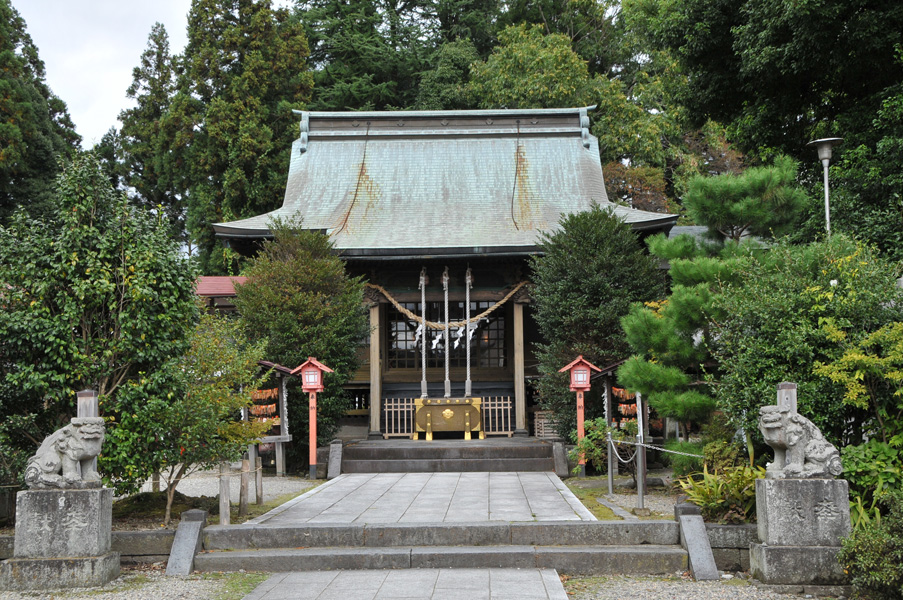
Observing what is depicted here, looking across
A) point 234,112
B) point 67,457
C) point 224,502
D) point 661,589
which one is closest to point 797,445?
point 661,589

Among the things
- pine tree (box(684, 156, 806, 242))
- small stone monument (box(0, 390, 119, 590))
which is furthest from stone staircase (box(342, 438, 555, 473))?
small stone monument (box(0, 390, 119, 590))

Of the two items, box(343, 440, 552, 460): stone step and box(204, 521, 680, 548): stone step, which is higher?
box(343, 440, 552, 460): stone step

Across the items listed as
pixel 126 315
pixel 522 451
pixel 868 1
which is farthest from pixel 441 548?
pixel 868 1

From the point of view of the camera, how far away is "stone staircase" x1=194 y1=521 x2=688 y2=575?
23.6 feet

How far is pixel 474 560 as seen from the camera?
722 cm

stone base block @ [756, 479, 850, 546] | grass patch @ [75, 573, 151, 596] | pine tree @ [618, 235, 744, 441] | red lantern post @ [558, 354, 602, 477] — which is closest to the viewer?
grass patch @ [75, 573, 151, 596]

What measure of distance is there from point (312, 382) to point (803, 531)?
7995mm

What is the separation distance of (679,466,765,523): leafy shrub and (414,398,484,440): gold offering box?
782cm

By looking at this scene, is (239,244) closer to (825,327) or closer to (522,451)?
(522,451)

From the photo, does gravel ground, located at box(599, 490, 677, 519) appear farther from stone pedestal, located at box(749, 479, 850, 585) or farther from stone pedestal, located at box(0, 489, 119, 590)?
stone pedestal, located at box(0, 489, 119, 590)

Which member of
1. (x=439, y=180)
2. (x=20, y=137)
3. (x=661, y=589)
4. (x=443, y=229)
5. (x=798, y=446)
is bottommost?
(x=661, y=589)

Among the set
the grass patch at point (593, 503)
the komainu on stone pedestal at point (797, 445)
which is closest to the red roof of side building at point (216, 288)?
the grass patch at point (593, 503)

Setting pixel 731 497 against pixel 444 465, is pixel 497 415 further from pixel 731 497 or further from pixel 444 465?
pixel 731 497

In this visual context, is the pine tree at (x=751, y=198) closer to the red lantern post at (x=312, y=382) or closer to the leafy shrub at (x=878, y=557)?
the leafy shrub at (x=878, y=557)
